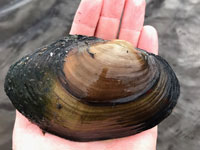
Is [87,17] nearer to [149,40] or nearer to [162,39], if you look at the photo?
[149,40]

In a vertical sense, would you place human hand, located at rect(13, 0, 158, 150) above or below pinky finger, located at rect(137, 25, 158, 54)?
above

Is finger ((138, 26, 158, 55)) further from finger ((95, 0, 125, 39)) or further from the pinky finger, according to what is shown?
finger ((95, 0, 125, 39))

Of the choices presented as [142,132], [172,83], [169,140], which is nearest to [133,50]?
[172,83]

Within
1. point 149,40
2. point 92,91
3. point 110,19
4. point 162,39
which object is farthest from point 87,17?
point 162,39

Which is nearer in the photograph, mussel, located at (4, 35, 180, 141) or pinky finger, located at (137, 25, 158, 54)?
mussel, located at (4, 35, 180, 141)

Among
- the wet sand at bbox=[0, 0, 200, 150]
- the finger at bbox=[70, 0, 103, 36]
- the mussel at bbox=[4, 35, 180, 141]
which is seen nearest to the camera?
the mussel at bbox=[4, 35, 180, 141]

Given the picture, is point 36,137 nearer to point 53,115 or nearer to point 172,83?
point 53,115

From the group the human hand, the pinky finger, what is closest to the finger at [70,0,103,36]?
the human hand
